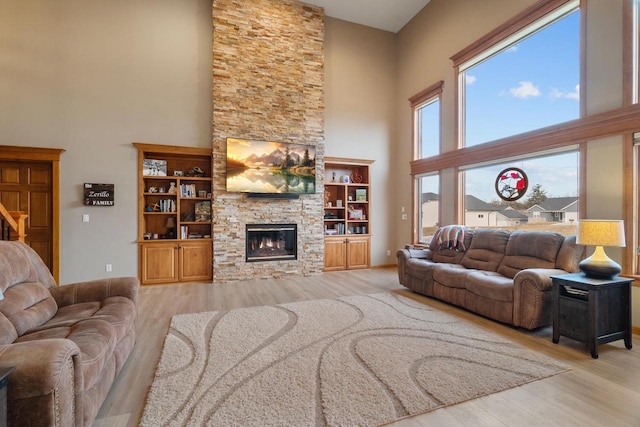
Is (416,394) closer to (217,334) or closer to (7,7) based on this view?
(217,334)

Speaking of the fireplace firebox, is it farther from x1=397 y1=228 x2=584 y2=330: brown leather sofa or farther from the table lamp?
the table lamp

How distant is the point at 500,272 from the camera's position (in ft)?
13.7

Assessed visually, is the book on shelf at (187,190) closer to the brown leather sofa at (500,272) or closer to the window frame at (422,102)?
the brown leather sofa at (500,272)

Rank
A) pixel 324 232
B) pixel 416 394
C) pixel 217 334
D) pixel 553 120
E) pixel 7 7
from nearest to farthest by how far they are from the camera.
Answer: pixel 416 394 < pixel 217 334 < pixel 553 120 < pixel 7 7 < pixel 324 232

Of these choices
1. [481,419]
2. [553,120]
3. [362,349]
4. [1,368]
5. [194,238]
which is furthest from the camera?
[194,238]

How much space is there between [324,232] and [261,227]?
1483 mm

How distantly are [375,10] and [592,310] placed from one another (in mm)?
6917

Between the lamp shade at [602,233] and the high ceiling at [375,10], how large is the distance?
5868mm

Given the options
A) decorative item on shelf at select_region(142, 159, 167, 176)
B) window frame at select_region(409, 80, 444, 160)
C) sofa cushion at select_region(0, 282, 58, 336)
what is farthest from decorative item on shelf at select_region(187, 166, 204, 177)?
window frame at select_region(409, 80, 444, 160)

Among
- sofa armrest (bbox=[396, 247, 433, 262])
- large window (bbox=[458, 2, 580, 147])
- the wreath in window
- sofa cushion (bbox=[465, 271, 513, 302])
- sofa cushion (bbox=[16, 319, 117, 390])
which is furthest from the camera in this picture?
sofa armrest (bbox=[396, 247, 433, 262])

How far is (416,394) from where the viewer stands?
7.01ft

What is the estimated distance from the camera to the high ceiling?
6500mm

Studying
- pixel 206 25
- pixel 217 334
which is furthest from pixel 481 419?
pixel 206 25

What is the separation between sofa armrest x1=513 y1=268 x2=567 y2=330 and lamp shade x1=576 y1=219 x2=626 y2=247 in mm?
539
